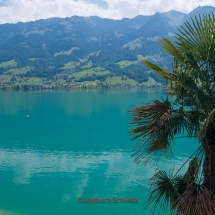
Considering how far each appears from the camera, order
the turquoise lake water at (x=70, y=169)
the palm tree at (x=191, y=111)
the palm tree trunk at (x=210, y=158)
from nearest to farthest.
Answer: the palm tree at (x=191, y=111)
the palm tree trunk at (x=210, y=158)
the turquoise lake water at (x=70, y=169)

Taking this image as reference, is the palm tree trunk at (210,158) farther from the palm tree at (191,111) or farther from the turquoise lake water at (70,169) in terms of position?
the turquoise lake water at (70,169)

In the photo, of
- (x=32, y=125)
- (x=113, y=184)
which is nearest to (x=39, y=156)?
(x=113, y=184)

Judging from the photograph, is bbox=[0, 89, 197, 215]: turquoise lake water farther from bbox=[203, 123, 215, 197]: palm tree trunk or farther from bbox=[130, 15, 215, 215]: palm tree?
bbox=[203, 123, 215, 197]: palm tree trunk

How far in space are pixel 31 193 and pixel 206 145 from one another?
23.4m

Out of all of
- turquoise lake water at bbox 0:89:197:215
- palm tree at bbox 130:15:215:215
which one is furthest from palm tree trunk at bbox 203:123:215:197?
turquoise lake water at bbox 0:89:197:215

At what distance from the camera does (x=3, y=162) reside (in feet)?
115

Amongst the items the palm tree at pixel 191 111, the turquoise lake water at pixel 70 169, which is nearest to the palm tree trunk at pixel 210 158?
the palm tree at pixel 191 111

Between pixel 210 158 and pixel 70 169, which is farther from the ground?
pixel 210 158

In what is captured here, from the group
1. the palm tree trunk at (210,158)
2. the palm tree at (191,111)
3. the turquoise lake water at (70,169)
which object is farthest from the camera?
the turquoise lake water at (70,169)

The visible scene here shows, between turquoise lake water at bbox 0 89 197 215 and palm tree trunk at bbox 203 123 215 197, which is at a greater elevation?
palm tree trunk at bbox 203 123 215 197

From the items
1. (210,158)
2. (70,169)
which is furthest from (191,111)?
(70,169)

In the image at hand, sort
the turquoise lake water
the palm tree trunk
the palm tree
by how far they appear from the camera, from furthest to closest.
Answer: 1. the turquoise lake water
2. the palm tree trunk
3. the palm tree

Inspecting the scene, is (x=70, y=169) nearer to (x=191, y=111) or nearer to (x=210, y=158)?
(x=191, y=111)

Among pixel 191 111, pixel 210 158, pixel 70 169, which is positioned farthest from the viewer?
pixel 70 169
